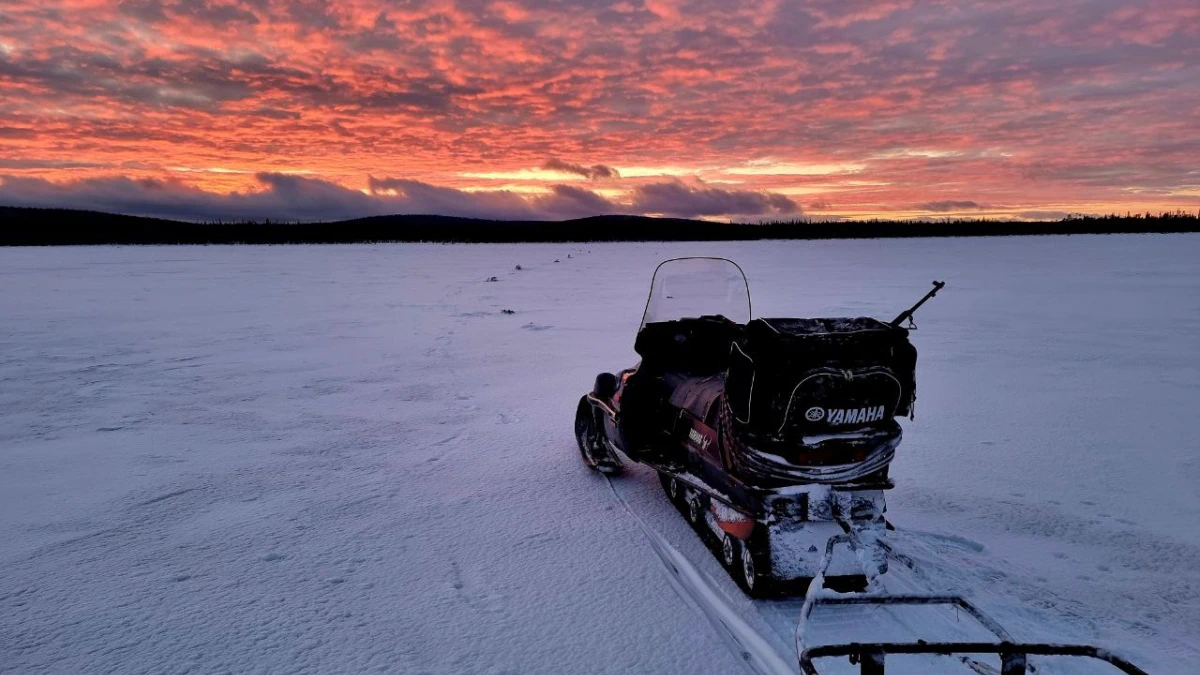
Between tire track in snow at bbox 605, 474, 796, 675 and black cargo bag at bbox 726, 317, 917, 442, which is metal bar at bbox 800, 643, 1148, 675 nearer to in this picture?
tire track in snow at bbox 605, 474, 796, 675

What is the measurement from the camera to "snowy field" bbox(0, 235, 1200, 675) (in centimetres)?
319

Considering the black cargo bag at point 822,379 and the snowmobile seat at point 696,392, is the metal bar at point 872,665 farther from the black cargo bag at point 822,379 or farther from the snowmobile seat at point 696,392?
the snowmobile seat at point 696,392

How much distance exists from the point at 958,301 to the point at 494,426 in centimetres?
1396

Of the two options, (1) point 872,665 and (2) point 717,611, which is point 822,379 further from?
(1) point 872,665

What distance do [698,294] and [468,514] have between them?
229 cm

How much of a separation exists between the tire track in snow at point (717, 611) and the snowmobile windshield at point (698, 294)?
1668mm

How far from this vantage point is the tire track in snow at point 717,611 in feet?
9.91

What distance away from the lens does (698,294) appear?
5.38m

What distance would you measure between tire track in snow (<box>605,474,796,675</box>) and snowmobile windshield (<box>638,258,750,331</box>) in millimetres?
1668

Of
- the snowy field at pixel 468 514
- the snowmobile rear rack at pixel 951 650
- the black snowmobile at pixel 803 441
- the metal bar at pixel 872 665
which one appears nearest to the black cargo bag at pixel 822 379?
the black snowmobile at pixel 803 441

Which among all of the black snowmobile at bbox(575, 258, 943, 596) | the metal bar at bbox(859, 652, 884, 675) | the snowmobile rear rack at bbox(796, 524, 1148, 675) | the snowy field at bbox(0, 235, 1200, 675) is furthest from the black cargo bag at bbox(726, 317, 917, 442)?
the metal bar at bbox(859, 652, 884, 675)

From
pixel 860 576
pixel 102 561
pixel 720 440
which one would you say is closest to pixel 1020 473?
pixel 860 576

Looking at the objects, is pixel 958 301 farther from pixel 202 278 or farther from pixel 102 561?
pixel 202 278

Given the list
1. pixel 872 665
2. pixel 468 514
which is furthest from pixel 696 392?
pixel 872 665
